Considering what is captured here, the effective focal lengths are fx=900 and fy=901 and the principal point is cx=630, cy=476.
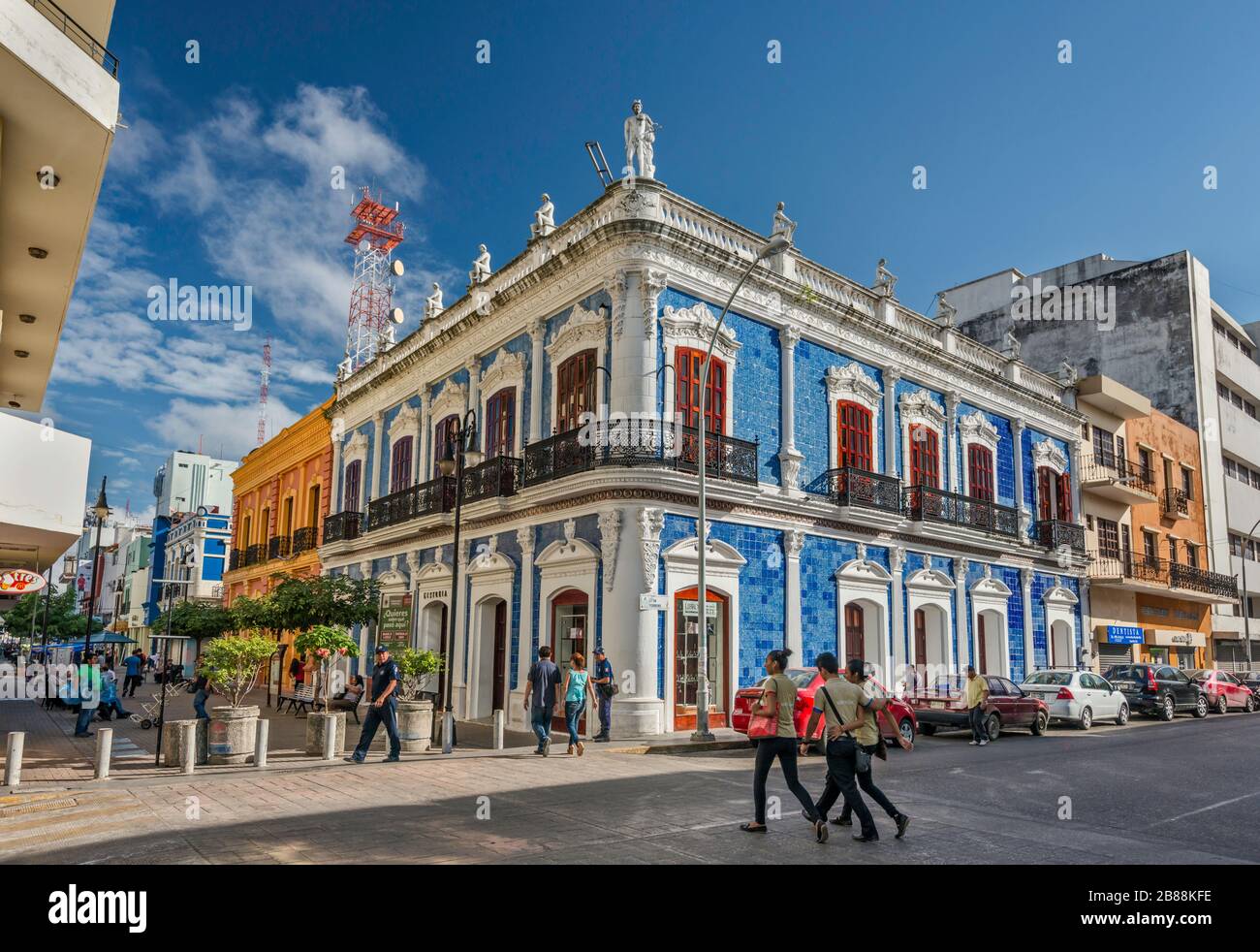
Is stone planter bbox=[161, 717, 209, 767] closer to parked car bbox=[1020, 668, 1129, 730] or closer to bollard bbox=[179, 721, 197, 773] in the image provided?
bollard bbox=[179, 721, 197, 773]

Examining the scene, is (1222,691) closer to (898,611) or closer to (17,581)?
(898,611)

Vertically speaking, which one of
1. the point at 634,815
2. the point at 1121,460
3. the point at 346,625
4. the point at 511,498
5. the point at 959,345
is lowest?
the point at 634,815

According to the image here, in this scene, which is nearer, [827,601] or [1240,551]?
[827,601]

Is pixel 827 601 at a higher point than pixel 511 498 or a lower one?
lower

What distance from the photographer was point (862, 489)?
2123cm

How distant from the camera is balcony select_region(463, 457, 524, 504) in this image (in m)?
20.0

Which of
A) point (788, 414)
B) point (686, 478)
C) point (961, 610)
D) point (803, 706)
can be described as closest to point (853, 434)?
point (788, 414)

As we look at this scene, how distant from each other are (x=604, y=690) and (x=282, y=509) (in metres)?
24.1
